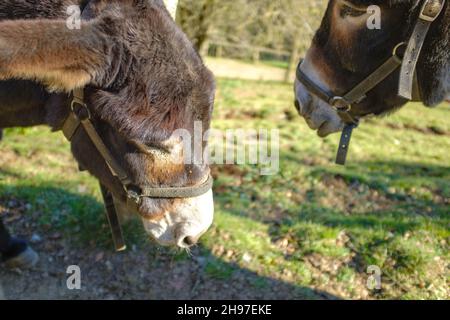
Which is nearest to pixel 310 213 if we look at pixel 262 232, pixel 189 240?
pixel 262 232

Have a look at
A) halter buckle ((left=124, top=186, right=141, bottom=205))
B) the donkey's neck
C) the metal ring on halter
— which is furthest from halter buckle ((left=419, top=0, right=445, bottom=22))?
the donkey's neck

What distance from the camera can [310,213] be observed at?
4.63 m

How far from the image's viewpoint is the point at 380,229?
14.0 feet

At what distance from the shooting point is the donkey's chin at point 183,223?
2557 millimetres

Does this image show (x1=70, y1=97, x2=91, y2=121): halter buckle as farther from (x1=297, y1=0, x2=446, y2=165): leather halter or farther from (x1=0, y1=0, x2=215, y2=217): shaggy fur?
(x1=297, y1=0, x2=446, y2=165): leather halter

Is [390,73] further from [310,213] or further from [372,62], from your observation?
[310,213]

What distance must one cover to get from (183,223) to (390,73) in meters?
1.54

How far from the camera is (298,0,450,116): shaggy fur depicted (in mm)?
2775

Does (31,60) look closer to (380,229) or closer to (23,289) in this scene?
(23,289)

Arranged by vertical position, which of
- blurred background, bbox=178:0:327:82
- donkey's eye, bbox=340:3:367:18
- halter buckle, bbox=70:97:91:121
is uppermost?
donkey's eye, bbox=340:3:367:18

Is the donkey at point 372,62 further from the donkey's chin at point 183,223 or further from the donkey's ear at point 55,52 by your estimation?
the donkey's ear at point 55,52

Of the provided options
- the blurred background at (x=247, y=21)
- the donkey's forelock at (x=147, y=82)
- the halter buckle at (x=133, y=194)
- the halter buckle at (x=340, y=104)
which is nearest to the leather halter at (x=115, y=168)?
the halter buckle at (x=133, y=194)

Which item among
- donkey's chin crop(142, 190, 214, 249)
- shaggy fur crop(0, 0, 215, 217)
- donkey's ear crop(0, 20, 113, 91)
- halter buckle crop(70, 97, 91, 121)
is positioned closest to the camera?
donkey's ear crop(0, 20, 113, 91)

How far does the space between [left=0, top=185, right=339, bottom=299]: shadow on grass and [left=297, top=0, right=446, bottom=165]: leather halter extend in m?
1.17
